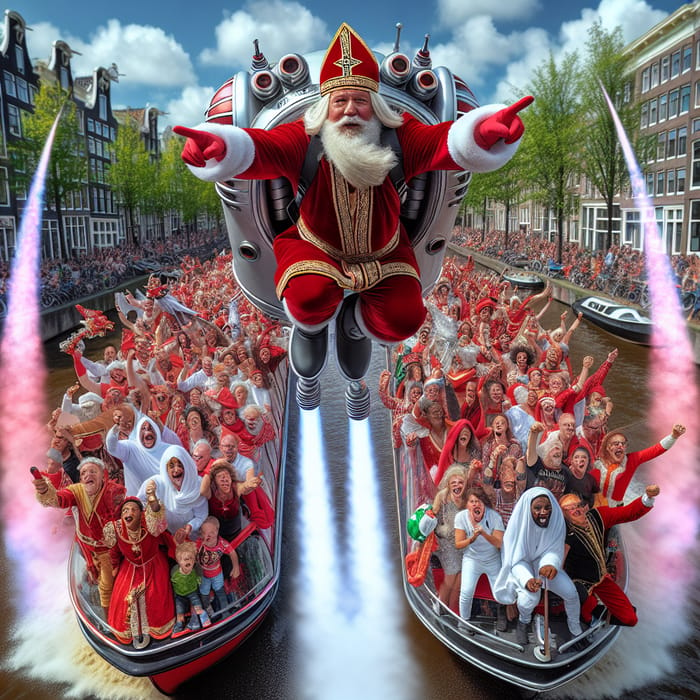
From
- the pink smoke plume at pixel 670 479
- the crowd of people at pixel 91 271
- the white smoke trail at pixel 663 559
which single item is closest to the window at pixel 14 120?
the crowd of people at pixel 91 271

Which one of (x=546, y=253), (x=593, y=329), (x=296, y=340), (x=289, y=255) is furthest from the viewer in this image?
(x=546, y=253)

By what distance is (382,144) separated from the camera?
10.6ft

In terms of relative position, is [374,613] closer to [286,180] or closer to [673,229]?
[286,180]

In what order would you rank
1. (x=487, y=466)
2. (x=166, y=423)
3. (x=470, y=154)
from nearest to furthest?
(x=470, y=154), (x=487, y=466), (x=166, y=423)

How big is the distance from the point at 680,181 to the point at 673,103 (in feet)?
10.5

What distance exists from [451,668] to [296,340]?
400 centimetres

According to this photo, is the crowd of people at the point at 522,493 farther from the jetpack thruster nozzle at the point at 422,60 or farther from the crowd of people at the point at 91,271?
the crowd of people at the point at 91,271

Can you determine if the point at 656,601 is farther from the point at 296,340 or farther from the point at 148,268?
the point at 148,268

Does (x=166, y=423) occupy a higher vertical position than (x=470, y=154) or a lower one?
lower

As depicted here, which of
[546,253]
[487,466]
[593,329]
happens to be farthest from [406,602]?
[546,253]

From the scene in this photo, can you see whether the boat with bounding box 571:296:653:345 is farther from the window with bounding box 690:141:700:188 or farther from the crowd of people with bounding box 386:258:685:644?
the crowd of people with bounding box 386:258:685:644

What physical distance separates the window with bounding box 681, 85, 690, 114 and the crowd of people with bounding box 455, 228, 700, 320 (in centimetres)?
564

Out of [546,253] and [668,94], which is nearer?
[668,94]

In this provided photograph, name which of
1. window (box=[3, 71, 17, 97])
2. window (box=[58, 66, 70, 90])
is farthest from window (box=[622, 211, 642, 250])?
window (box=[58, 66, 70, 90])
